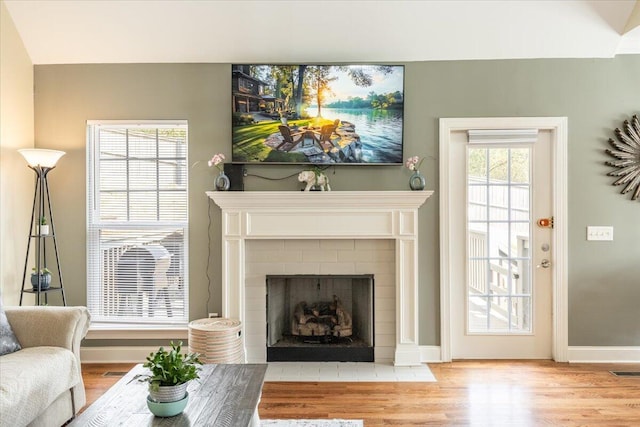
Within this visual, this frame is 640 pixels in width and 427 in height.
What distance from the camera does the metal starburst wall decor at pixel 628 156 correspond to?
393cm

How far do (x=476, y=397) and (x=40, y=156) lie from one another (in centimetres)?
349

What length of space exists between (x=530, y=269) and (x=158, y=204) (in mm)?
3115

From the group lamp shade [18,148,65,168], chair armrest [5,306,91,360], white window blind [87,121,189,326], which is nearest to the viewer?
chair armrest [5,306,91,360]

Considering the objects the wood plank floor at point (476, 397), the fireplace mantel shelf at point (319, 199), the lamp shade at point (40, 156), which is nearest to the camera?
the wood plank floor at point (476, 397)

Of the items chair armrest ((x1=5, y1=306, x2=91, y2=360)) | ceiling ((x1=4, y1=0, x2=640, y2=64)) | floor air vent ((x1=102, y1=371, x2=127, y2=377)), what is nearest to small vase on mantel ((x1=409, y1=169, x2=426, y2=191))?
ceiling ((x1=4, y1=0, x2=640, y2=64))

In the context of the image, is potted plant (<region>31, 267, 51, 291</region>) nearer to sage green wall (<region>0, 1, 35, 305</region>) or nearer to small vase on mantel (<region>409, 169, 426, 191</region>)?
sage green wall (<region>0, 1, 35, 305</region>)

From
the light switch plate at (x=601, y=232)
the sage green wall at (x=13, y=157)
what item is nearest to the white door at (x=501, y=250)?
the light switch plate at (x=601, y=232)

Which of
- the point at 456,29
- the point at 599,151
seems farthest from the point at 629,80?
the point at 456,29

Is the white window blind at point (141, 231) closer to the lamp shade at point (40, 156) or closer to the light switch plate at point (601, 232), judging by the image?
the lamp shade at point (40, 156)

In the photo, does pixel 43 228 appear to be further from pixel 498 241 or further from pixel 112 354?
pixel 498 241

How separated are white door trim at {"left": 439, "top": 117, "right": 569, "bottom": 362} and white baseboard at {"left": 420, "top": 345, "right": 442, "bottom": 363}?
0.11ft

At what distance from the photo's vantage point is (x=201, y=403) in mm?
2146

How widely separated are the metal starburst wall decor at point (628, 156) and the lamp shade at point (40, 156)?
4276 mm

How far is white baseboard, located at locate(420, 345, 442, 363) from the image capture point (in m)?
4.00
